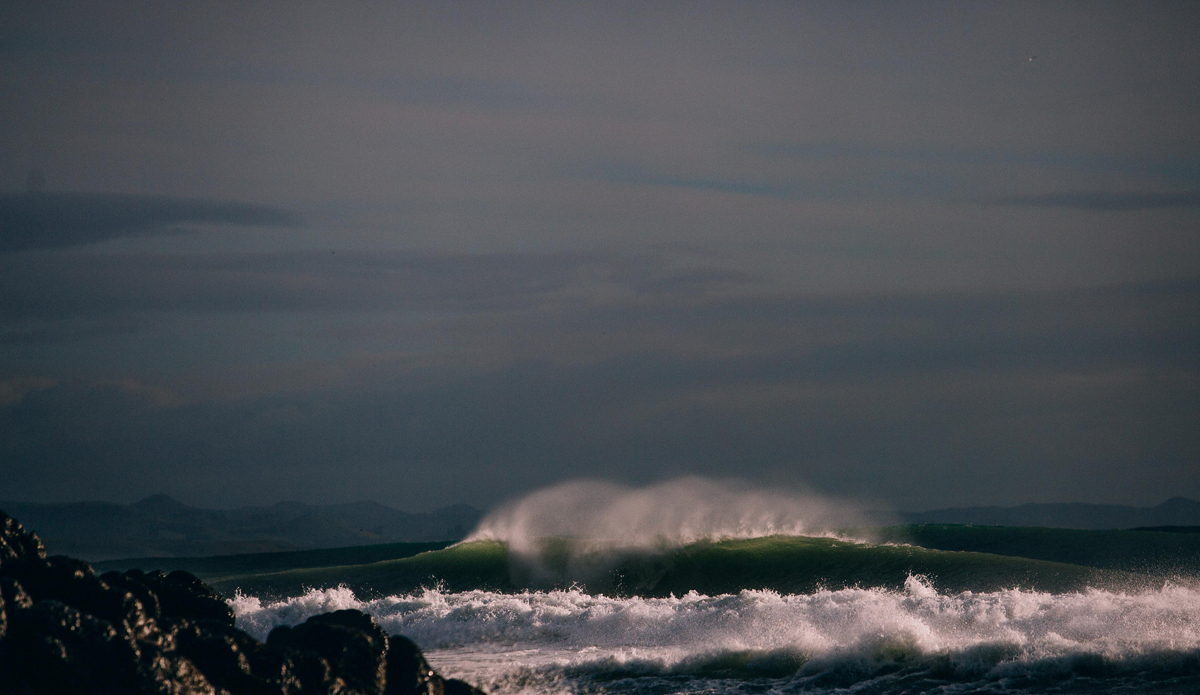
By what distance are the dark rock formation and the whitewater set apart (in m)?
4.11

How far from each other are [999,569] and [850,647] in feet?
28.3

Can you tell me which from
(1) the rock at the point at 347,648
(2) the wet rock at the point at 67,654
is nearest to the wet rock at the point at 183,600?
(1) the rock at the point at 347,648

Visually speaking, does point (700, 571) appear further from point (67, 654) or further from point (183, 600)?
point (67, 654)

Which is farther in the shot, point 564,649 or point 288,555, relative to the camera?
point 288,555

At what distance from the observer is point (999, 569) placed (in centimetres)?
2119

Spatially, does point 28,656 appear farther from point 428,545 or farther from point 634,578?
point 428,545

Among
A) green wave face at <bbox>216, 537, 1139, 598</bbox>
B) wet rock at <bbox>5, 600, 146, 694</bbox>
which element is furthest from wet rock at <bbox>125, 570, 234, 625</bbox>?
green wave face at <bbox>216, 537, 1139, 598</bbox>

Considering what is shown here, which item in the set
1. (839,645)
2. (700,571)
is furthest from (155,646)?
(700,571)

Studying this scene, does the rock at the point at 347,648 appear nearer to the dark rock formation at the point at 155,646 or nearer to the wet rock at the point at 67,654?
the dark rock formation at the point at 155,646

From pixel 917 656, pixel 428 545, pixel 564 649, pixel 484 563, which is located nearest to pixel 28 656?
pixel 564 649

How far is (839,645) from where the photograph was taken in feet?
47.5

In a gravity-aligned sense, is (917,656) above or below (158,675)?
below

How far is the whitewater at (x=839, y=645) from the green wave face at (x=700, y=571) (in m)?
3.63

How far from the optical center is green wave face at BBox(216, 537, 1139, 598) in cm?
2106
